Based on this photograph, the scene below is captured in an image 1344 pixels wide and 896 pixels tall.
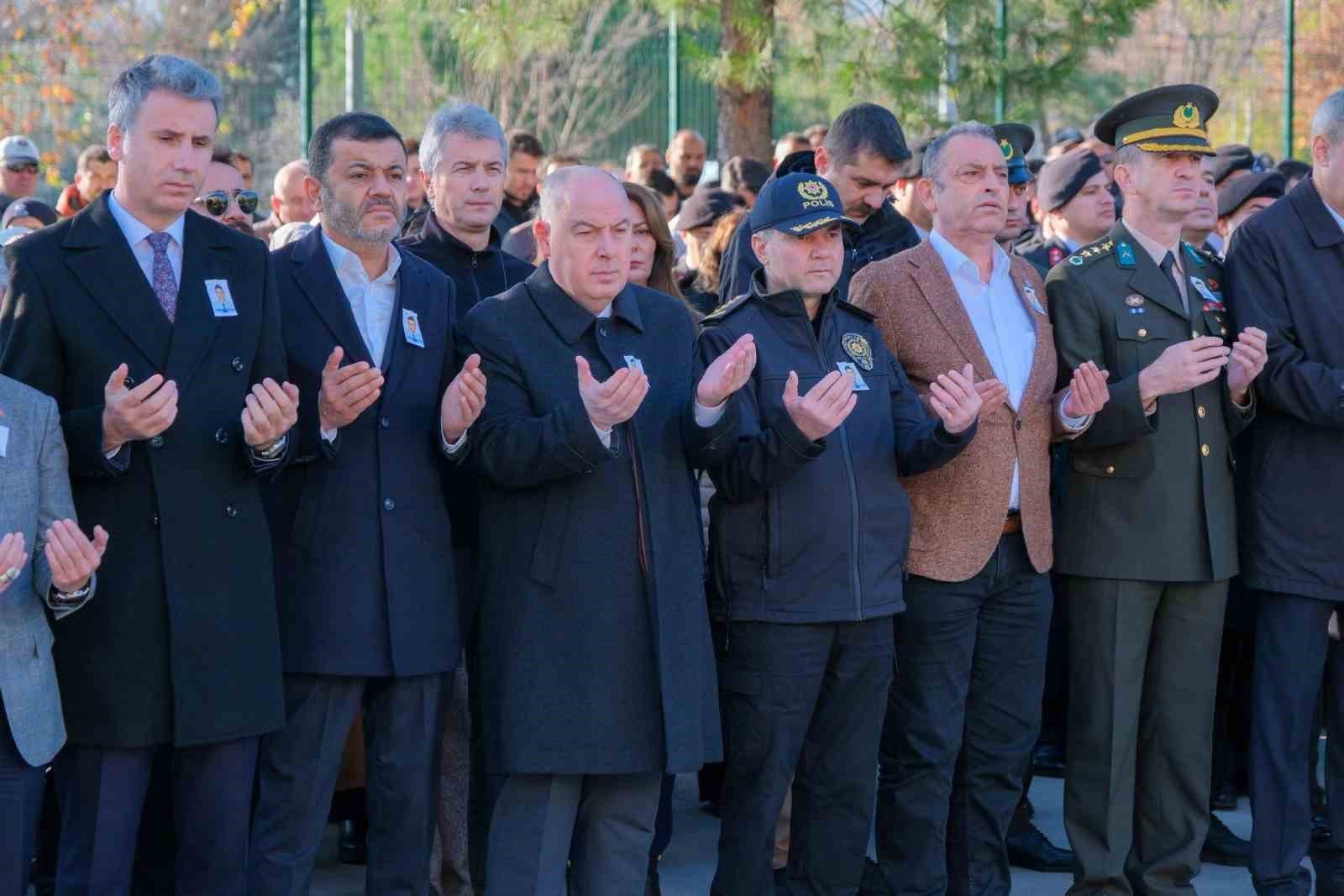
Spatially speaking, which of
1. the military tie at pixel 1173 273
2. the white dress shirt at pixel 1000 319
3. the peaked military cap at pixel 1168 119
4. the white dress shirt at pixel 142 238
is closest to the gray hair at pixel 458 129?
the white dress shirt at pixel 142 238

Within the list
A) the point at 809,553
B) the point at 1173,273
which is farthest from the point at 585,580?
the point at 1173,273

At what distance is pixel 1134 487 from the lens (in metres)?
5.21

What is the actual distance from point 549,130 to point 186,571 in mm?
16783

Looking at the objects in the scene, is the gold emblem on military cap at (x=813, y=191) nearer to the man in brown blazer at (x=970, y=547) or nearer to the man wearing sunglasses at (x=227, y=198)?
the man in brown blazer at (x=970, y=547)

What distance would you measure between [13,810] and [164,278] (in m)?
1.28

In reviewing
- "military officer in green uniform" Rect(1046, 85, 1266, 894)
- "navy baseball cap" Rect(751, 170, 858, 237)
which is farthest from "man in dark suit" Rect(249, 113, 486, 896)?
"military officer in green uniform" Rect(1046, 85, 1266, 894)

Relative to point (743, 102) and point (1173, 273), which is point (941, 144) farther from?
point (743, 102)

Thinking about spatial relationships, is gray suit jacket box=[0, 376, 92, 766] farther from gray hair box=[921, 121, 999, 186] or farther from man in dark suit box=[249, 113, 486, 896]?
gray hair box=[921, 121, 999, 186]

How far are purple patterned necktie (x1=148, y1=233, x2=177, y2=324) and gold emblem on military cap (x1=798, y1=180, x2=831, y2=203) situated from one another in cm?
176

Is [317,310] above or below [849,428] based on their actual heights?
above

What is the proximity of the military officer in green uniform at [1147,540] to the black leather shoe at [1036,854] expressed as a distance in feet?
1.68

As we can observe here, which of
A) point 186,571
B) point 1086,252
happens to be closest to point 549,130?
point 1086,252

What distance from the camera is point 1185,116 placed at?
17.5ft

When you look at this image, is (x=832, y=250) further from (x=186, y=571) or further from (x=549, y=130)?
(x=549, y=130)
